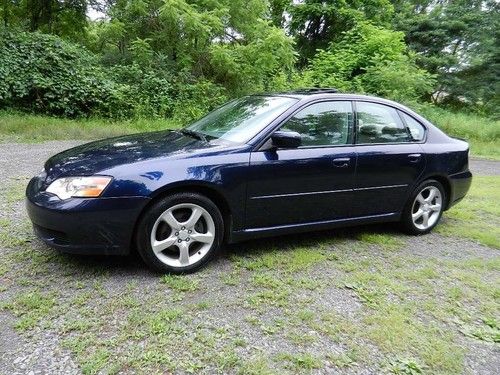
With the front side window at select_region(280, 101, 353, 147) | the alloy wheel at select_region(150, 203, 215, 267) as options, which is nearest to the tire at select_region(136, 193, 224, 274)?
the alloy wheel at select_region(150, 203, 215, 267)

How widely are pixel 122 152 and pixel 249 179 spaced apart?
3.38 feet

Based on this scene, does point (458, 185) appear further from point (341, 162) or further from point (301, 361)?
point (301, 361)

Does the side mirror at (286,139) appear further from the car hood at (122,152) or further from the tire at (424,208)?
the tire at (424,208)

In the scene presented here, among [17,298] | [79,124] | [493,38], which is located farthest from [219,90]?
[493,38]

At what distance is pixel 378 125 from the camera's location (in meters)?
4.31

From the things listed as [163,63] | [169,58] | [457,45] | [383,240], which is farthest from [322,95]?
[457,45]

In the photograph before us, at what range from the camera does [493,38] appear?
21891mm

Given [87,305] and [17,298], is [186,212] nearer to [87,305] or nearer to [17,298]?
[87,305]

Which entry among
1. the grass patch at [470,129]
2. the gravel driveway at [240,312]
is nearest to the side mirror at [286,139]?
the gravel driveway at [240,312]

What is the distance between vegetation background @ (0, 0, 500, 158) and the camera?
34.1 feet

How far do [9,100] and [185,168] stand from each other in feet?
28.9

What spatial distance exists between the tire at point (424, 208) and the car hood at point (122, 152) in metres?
2.13

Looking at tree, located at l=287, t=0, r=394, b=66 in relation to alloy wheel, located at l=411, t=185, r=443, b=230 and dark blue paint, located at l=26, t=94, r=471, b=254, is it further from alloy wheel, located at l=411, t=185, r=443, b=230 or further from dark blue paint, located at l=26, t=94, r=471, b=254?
dark blue paint, located at l=26, t=94, r=471, b=254

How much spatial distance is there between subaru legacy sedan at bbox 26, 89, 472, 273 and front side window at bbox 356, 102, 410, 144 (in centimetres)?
1
